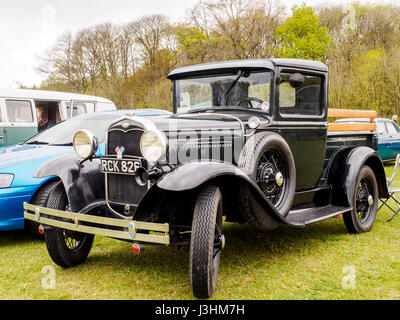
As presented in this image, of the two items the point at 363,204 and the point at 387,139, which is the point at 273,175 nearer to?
the point at 363,204

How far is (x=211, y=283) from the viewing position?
288cm

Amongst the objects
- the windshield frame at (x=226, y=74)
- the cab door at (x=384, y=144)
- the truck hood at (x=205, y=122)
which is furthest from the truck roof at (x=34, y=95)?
the cab door at (x=384, y=144)

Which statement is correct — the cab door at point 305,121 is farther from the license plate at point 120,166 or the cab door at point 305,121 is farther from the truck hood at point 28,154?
the truck hood at point 28,154

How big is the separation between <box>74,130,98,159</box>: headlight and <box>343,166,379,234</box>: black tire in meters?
3.14

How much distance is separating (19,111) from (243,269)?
321 inches

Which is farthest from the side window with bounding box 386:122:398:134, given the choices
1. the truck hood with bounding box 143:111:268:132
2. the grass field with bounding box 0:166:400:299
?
the truck hood with bounding box 143:111:268:132

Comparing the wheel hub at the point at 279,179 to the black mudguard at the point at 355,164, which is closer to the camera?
the wheel hub at the point at 279,179

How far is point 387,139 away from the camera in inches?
467

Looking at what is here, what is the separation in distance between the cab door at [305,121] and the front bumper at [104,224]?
1.93 m

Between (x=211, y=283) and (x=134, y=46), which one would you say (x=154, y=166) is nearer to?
(x=211, y=283)

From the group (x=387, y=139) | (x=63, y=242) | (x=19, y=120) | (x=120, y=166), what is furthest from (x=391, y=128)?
(x=63, y=242)

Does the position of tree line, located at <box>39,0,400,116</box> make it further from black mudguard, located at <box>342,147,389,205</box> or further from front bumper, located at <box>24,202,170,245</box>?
front bumper, located at <box>24,202,170,245</box>

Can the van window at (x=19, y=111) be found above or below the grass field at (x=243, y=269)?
above

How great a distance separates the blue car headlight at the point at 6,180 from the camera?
4.40 m
